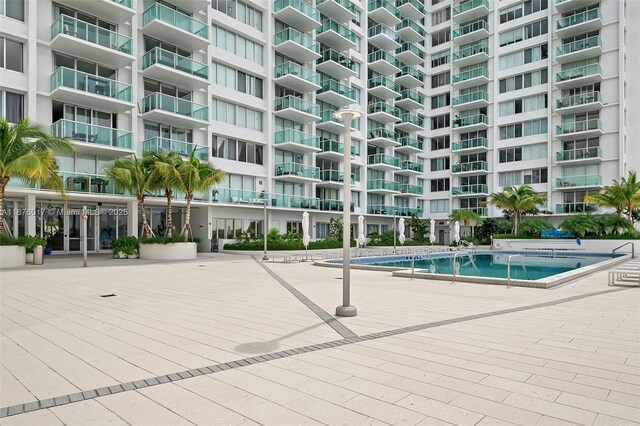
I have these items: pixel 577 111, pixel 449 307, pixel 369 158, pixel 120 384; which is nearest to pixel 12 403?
pixel 120 384

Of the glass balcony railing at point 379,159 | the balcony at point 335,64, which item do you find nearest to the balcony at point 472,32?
the balcony at point 335,64

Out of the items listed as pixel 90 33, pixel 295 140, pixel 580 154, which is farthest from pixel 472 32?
pixel 90 33

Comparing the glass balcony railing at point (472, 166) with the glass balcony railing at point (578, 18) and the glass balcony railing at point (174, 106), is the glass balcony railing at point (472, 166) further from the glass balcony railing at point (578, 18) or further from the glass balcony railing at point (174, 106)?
the glass balcony railing at point (174, 106)

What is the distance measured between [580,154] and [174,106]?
1531 inches

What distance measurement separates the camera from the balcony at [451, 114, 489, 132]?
2023 inches

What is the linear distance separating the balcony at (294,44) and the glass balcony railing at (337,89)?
10.3 feet

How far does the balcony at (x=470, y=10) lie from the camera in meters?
51.9

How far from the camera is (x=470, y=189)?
52000mm

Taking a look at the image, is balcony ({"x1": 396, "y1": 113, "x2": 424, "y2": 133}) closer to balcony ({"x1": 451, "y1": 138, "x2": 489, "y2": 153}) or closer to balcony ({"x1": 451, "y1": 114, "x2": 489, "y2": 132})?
balcony ({"x1": 451, "y1": 114, "x2": 489, "y2": 132})

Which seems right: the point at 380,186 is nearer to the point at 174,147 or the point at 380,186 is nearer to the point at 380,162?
the point at 380,162

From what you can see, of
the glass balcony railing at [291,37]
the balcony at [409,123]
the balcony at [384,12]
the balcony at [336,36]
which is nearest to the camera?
the glass balcony railing at [291,37]

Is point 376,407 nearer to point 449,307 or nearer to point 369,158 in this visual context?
point 449,307

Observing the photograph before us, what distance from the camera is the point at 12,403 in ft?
13.6

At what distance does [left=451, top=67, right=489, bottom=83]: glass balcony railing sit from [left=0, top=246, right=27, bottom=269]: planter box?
48918 millimetres
